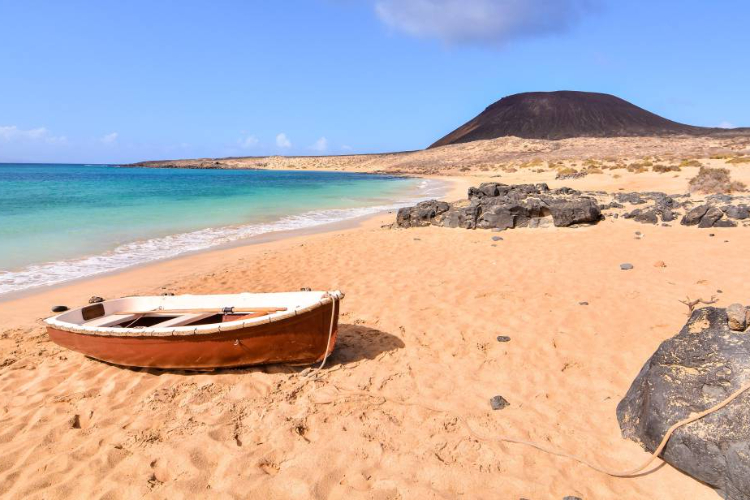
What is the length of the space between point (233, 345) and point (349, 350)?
153 centimetres

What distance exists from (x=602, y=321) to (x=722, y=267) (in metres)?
→ 3.92

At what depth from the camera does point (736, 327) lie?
11.8 ft

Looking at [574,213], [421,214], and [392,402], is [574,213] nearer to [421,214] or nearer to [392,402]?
[421,214]

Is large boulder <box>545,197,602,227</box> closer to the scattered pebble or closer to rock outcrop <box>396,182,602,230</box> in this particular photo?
rock outcrop <box>396,182,602,230</box>

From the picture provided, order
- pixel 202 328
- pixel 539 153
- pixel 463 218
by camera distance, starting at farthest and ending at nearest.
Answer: pixel 539 153
pixel 463 218
pixel 202 328

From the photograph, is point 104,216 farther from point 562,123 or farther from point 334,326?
point 562,123

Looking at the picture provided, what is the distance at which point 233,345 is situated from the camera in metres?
4.78

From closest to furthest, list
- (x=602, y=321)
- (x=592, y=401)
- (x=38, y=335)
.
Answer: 1. (x=592, y=401)
2. (x=602, y=321)
3. (x=38, y=335)

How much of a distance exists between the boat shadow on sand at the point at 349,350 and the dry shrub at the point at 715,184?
1749 centimetres

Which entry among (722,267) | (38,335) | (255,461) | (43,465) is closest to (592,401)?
(255,461)

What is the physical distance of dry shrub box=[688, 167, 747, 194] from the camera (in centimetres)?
1673

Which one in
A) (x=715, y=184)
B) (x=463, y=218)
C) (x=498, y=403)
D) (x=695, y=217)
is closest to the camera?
(x=498, y=403)

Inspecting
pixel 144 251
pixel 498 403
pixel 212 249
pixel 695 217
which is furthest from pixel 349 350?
pixel 695 217

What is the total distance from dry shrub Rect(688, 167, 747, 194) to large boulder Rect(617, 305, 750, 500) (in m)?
16.8
